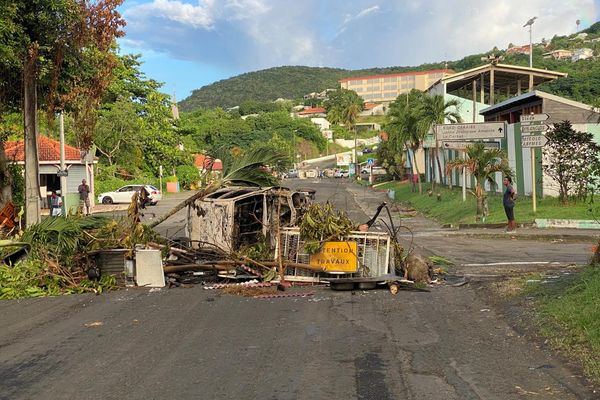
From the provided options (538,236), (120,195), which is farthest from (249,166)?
(120,195)

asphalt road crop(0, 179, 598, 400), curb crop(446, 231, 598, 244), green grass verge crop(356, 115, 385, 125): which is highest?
green grass verge crop(356, 115, 385, 125)

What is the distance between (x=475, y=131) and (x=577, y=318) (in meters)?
22.2

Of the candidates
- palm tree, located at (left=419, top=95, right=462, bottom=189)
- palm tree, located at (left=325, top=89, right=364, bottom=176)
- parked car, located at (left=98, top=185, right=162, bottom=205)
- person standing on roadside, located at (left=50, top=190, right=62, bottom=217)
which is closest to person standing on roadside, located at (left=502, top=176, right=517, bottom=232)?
palm tree, located at (left=419, top=95, right=462, bottom=189)

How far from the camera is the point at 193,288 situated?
11.7 metres

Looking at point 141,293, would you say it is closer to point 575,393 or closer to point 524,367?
point 524,367

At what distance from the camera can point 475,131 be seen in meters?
29.0

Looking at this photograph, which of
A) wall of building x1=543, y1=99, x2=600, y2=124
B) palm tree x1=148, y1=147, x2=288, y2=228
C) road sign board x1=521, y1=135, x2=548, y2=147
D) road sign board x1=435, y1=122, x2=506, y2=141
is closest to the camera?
palm tree x1=148, y1=147, x2=288, y2=228

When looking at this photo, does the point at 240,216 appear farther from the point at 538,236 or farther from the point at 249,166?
the point at 538,236

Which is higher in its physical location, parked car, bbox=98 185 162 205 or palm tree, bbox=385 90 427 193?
palm tree, bbox=385 90 427 193

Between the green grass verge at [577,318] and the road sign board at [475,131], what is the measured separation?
19.5 m

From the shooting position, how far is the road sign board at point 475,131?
94.1 feet

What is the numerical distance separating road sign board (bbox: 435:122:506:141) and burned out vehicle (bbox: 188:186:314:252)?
57.4ft

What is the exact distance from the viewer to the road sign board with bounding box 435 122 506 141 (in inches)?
1129

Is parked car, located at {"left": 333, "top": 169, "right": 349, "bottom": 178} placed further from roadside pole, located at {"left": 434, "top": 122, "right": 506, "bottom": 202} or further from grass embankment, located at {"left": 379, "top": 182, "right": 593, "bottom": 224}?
roadside pole, located at {"left": 434, "top": 122, "right": 506, "bottom": 202}
